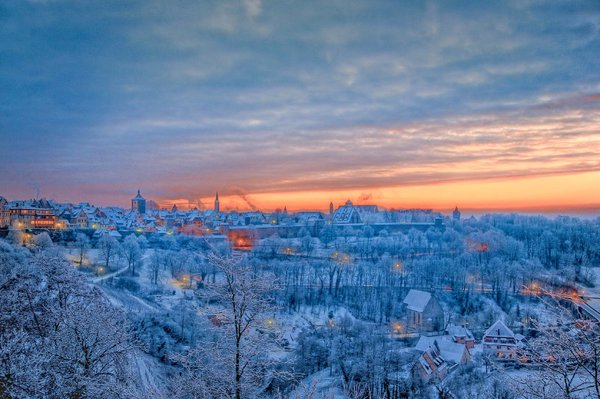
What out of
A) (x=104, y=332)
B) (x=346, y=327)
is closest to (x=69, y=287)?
(x=104, y=332)

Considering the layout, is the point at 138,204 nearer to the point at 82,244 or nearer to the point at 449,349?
the point at 82,244

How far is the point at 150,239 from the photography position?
65938mm

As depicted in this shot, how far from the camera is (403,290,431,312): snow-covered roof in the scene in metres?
39.2

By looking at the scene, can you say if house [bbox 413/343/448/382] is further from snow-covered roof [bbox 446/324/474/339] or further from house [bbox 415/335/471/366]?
snow-covered roof [bbox 446/324/474/339]

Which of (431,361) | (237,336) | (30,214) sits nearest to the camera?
(237,336)

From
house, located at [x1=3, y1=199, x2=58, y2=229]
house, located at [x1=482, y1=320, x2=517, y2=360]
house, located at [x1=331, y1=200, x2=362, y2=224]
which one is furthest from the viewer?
house, located at [x1=331, y1=200, x2=362, y2=224]

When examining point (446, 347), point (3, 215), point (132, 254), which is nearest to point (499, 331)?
point (446, 347)

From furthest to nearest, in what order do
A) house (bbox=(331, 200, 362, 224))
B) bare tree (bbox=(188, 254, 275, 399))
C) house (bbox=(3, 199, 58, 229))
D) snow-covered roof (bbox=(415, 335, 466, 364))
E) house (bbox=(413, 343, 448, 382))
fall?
house (bbox=(331, 200, 362, 224)), house (bbox=(3, 199, 58, 229)), snow-covered roof (bbox=(415, 335, 466, 364)), house (bbox=(413, 343, 448, 382)), bare tree (bbox=(188, 254, 275, 399))

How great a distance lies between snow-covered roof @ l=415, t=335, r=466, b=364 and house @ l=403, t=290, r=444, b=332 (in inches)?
293

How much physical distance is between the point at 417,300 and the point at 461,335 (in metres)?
7.48

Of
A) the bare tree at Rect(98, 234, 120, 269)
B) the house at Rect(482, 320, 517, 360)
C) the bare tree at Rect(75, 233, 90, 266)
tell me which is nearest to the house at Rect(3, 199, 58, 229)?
the bare tree at Rect(75, 233, 90, 266)

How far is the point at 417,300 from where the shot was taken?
40375 millimetres

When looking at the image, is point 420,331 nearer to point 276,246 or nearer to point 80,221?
point 276,246

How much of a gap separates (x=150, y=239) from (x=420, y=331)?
4618cm
